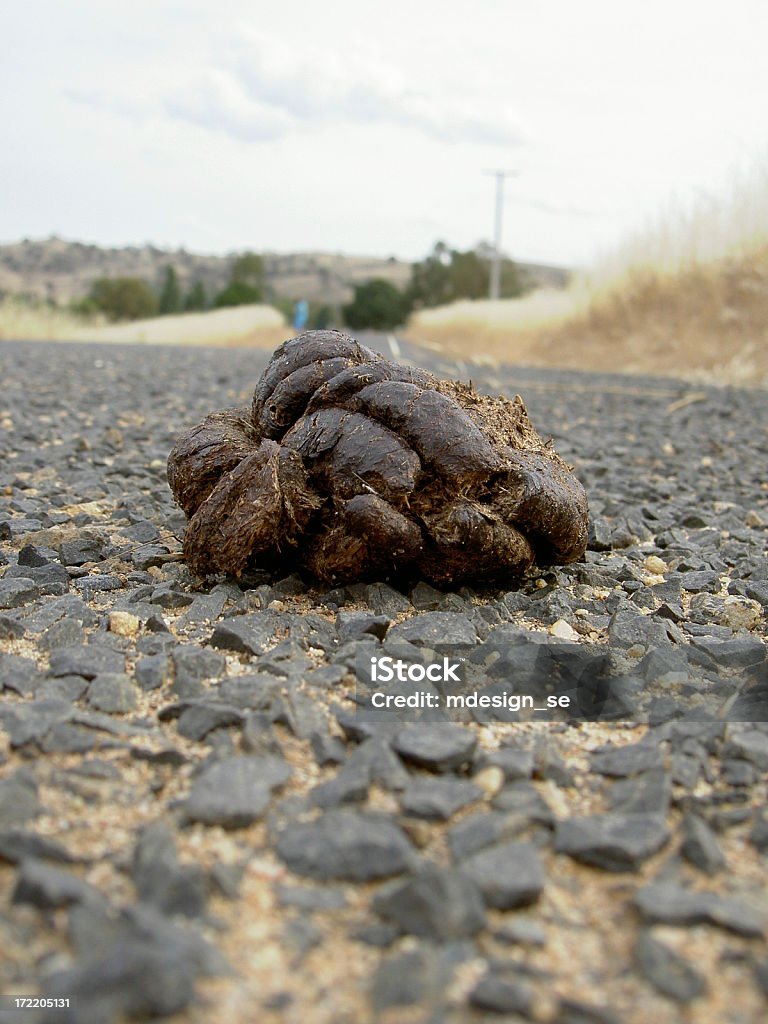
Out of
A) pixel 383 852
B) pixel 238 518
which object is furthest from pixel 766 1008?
pixel 238 518

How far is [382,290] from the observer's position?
168 feet

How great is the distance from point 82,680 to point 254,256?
239 feet

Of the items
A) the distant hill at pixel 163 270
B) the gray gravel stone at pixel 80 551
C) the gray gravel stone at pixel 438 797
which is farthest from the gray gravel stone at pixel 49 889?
the distant hill at pixel 163 270

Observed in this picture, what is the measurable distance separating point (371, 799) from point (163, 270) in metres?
94.0

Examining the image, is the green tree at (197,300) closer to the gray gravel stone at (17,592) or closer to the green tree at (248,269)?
the green tree at (248,269)

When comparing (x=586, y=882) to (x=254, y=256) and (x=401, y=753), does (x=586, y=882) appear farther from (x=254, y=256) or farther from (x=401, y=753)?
(x=254, y=256)

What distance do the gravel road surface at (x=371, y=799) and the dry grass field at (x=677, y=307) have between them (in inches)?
359

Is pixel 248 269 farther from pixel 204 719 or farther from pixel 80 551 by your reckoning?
pixel 204 719

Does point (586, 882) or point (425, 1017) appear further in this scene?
point (586, 882)

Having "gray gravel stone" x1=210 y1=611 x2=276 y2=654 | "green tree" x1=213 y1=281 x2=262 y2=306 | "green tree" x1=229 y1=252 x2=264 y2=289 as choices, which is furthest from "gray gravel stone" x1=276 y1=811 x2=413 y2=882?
"green tree" x1=229 y1=252 x2=264 y2=289

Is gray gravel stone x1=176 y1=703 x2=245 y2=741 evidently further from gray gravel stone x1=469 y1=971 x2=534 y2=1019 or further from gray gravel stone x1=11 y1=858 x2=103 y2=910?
gray gravel stone x1=469 y1=971 x2=534 y2=1019

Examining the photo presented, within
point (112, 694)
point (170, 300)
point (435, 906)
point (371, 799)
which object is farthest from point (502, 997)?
point (170, 300)

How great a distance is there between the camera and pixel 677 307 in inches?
561

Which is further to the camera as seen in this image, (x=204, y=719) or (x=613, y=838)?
(x=204, y=719)
